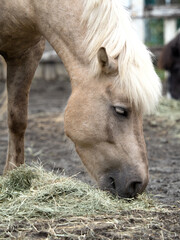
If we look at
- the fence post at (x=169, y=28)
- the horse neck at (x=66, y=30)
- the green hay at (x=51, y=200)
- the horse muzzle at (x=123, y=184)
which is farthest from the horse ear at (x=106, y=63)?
the fence post at (x=169, y=28)

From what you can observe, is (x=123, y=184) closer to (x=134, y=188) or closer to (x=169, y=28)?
(x=134, y=188)

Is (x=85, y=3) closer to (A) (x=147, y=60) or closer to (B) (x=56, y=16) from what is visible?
(B) (x=56, y=16)

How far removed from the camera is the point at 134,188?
→ 9.75 ft

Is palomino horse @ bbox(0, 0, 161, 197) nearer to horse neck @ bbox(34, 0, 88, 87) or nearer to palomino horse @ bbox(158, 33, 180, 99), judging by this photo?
horse neck @ bbox(34, 0, 88, 87)

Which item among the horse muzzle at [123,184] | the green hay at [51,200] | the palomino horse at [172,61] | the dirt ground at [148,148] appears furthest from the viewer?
the palomino horse at [172,61]

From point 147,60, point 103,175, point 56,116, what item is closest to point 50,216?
point 103,175

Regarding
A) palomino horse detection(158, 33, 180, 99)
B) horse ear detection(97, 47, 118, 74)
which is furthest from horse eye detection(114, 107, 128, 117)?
palomino horse detection(158, 33, 180, 99)

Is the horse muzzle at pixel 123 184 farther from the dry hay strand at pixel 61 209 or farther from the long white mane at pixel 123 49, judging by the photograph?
the long white mane at pixel 123 49

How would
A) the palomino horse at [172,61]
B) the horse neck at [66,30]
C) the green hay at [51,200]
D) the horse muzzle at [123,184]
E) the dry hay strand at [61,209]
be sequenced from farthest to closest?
the palomino horse at [172,61], the horse neck at [66,30], the horse muzzle at [123,184], the green hay at [51,200], the dry hay strand at [61,209]

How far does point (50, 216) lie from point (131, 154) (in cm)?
66

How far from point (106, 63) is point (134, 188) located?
2.74ft

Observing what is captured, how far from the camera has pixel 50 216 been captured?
106 inches

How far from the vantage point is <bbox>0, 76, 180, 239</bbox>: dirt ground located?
3.02m

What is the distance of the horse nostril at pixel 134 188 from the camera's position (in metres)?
2.93
